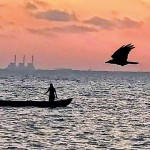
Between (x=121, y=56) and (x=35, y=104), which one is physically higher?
(x=121, y=56)

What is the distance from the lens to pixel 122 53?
15641 millimetres

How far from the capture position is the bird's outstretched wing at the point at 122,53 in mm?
15367

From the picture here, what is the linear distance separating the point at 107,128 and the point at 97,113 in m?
16.8

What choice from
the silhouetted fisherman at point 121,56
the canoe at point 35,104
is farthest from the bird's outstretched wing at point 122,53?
the canoe at point 35,104

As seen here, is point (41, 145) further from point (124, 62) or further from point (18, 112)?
point (18, 112)

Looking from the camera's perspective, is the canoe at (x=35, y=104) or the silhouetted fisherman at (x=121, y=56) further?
the canoe at (x=35, y=104)

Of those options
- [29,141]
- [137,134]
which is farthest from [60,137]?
[137,134]

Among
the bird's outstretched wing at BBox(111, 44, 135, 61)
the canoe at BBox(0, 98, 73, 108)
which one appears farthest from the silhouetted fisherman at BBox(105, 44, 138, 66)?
the canoe at BBox(0, 98, 73, 108)

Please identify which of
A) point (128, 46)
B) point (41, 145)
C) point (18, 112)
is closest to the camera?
point (128, 46)

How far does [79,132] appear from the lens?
134 feet

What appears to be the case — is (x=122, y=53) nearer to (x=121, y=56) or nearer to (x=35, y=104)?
(x=121, y=56)

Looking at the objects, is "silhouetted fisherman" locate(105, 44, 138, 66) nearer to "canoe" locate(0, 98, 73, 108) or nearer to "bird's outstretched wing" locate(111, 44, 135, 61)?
"bird's outstretched wing" locate(111, 44, 135, 61)

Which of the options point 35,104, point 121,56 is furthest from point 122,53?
point 35,104

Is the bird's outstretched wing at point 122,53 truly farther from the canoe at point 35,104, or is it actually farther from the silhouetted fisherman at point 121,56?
the canoe at point 35,104
